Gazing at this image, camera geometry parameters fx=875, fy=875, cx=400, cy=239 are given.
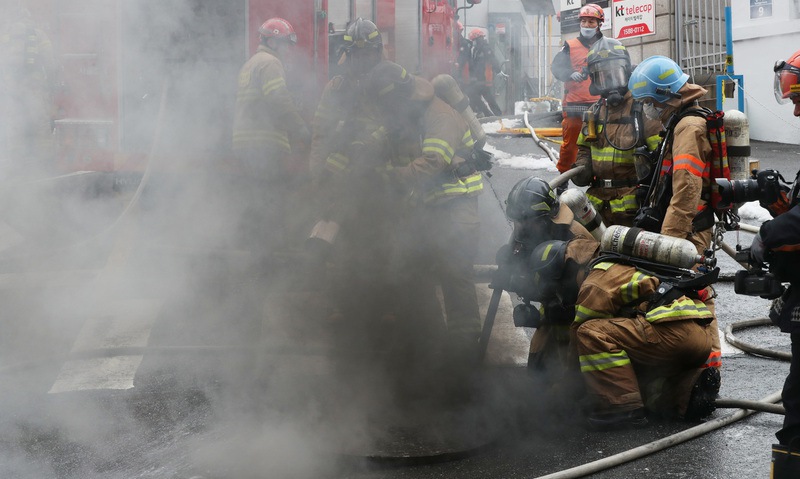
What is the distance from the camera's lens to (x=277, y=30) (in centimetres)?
616

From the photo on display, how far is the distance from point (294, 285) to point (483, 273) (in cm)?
132

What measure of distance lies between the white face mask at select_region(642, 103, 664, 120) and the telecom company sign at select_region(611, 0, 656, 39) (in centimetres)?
701

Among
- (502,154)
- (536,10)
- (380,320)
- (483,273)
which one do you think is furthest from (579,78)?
(536,10)

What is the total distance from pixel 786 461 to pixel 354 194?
3146mm

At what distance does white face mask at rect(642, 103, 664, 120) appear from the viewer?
4763 millimetres

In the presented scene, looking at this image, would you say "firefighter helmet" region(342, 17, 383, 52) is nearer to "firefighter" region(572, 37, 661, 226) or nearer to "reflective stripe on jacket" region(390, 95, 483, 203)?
"reflective stripe on jacket" region(390, 95, 483, 203)

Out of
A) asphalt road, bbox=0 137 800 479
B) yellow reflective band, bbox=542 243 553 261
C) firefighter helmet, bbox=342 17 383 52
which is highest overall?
firefighter helmet, bbox=342 17 383 52

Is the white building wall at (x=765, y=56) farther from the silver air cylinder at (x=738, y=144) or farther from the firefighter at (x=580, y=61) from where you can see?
the silver air cylinder at (x=738, y=144)

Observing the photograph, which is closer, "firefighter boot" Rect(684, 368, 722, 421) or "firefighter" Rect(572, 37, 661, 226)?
"firefighter boot" Rect(684, 368, 722, 421)

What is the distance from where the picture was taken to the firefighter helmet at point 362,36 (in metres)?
5.19

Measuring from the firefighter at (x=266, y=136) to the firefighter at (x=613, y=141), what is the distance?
2053 mm

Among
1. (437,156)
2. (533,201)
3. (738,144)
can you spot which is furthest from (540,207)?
(738,144)

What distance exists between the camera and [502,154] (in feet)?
31.7

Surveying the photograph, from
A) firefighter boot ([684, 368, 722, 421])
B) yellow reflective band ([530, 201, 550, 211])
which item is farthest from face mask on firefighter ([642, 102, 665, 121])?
firefighter boot ([684, 368, 722, 421])
